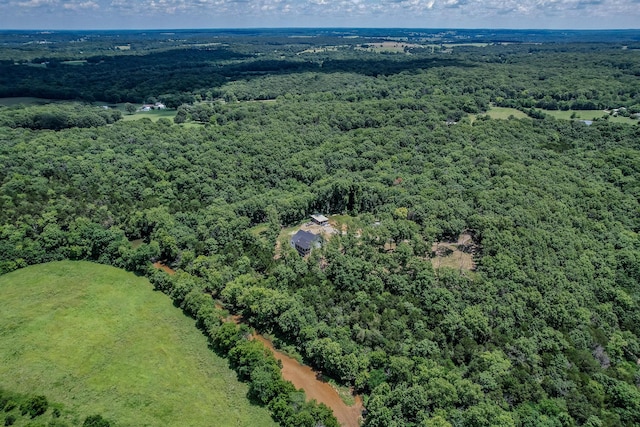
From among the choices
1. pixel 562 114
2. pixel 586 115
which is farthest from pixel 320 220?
pixel 586 115

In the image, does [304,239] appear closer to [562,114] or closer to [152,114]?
[152,114]

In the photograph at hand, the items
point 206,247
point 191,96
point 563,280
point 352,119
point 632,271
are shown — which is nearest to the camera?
point 563,280

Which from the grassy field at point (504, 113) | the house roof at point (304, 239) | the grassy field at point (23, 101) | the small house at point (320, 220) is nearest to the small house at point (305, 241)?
the house roof at point (304, 239)

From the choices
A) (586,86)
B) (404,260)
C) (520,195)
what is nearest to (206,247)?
(404,260)

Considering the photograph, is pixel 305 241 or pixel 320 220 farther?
pixel 320 220

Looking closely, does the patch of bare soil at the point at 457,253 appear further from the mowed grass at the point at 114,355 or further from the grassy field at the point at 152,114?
the grassy field at the point at 152,114

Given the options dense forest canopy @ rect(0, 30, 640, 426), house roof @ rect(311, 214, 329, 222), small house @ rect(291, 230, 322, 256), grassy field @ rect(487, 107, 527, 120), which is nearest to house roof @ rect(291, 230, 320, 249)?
small house @ rect(291, 230, 322, 256)

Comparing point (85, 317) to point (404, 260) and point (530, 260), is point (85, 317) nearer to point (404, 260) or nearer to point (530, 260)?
point (404, 260)
